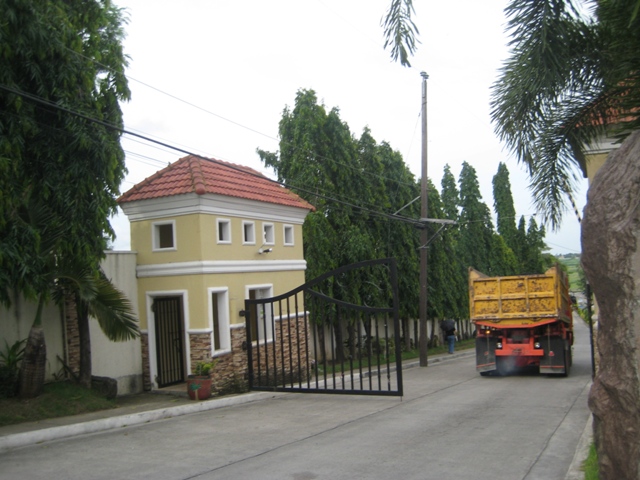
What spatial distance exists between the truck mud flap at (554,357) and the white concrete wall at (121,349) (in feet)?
37.8

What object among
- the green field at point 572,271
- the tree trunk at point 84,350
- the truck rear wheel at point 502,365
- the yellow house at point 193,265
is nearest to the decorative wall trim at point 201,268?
the yellow house at point 193,265

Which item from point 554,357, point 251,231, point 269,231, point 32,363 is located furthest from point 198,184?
point 554,357

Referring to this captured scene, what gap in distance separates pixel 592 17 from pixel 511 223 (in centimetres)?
4753

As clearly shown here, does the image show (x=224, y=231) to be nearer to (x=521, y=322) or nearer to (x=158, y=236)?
(x=158, y=236)

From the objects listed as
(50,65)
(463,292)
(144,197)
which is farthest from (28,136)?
(463,292)

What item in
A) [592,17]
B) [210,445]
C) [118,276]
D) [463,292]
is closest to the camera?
[592,17]

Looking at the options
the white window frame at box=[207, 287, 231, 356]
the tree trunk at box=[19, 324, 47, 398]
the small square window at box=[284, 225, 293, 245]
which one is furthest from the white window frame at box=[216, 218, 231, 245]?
the tree trunk at box=[19, 324, 47, 398]

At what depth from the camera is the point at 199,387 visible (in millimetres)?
15266

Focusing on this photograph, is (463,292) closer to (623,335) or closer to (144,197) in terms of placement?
(144,197)

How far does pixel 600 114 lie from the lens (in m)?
8.48

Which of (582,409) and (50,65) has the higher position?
(50,65)

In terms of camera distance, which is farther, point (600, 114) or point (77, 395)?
point (77, 395)

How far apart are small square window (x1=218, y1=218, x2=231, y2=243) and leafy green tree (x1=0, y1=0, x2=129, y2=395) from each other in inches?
153

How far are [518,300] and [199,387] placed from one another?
32.2 ft
